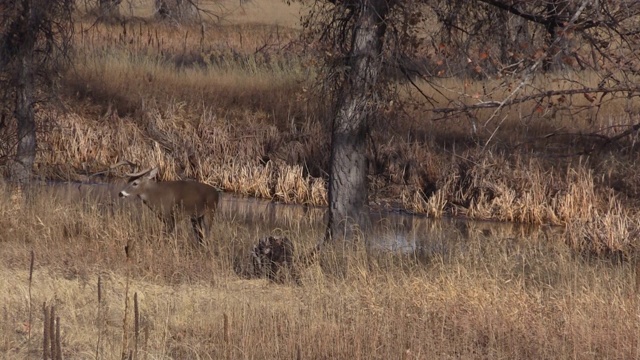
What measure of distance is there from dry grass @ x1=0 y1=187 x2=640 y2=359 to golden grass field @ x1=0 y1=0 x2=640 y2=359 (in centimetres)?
3

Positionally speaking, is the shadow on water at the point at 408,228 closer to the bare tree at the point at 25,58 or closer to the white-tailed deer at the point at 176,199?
the white-tailed deer at the point at 176,199

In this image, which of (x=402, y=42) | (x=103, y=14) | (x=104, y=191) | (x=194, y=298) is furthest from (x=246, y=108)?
(x=194, y=298)

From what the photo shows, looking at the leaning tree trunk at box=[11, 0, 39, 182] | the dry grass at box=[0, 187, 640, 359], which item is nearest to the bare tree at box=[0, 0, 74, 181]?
the leaning tree trunk at box=[11, 0, 39, 182]

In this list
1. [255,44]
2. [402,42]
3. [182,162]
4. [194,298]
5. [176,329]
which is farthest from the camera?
[255,44]

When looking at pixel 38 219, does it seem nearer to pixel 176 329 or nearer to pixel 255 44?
pixel 176 329

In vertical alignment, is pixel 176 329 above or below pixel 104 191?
above

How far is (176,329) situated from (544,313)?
3141mm

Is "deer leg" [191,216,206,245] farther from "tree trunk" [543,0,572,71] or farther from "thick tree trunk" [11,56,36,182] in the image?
"tree trunk" [543,0,572,71]

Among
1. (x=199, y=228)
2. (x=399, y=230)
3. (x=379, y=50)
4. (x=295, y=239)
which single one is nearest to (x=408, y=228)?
(x=399, y=230)

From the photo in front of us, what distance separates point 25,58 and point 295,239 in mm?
4773

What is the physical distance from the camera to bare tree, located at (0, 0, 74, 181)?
45.9ft

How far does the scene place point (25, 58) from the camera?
14.6 m

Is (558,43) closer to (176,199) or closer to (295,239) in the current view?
(295,239)

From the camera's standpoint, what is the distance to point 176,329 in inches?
350
